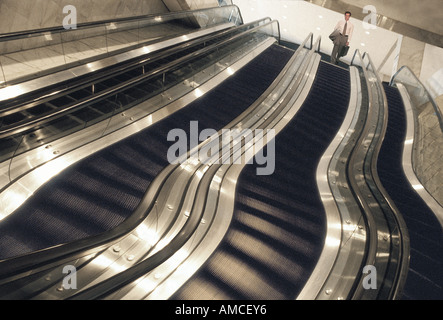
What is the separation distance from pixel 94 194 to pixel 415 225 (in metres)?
3.58

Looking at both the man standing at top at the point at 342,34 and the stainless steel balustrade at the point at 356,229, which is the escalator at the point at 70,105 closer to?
the stainless steel balustrade at the point at 356,229

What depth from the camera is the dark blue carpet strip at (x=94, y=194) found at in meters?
2.72

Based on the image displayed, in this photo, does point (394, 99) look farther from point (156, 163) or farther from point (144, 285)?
point (144, 285)

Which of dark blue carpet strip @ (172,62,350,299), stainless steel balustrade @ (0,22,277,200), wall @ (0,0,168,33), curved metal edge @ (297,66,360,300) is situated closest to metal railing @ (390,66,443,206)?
curved metal edge @ (297,66,360,300)

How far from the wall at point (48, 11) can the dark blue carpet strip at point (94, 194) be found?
3469mm

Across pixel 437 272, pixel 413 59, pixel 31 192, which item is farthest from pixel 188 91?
pixel 413 59

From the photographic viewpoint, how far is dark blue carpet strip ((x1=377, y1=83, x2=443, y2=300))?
293cm

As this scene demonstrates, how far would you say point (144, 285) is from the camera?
2.54 m

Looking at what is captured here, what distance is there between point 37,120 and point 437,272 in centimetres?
409

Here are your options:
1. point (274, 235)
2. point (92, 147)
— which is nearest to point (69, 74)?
point (92, 147)

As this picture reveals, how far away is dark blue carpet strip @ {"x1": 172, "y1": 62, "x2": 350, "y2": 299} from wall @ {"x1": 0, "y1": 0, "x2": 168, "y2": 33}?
487cm

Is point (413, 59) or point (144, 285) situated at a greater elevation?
point (413, 59)

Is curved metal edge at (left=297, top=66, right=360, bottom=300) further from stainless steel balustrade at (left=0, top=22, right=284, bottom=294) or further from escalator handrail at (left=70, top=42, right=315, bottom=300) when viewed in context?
stainless steel balustrade at (left=0, top=22, right=284, bottom=294)

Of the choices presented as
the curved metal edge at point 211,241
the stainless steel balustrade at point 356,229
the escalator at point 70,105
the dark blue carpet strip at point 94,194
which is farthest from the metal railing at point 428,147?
the escalator at point 70,105
